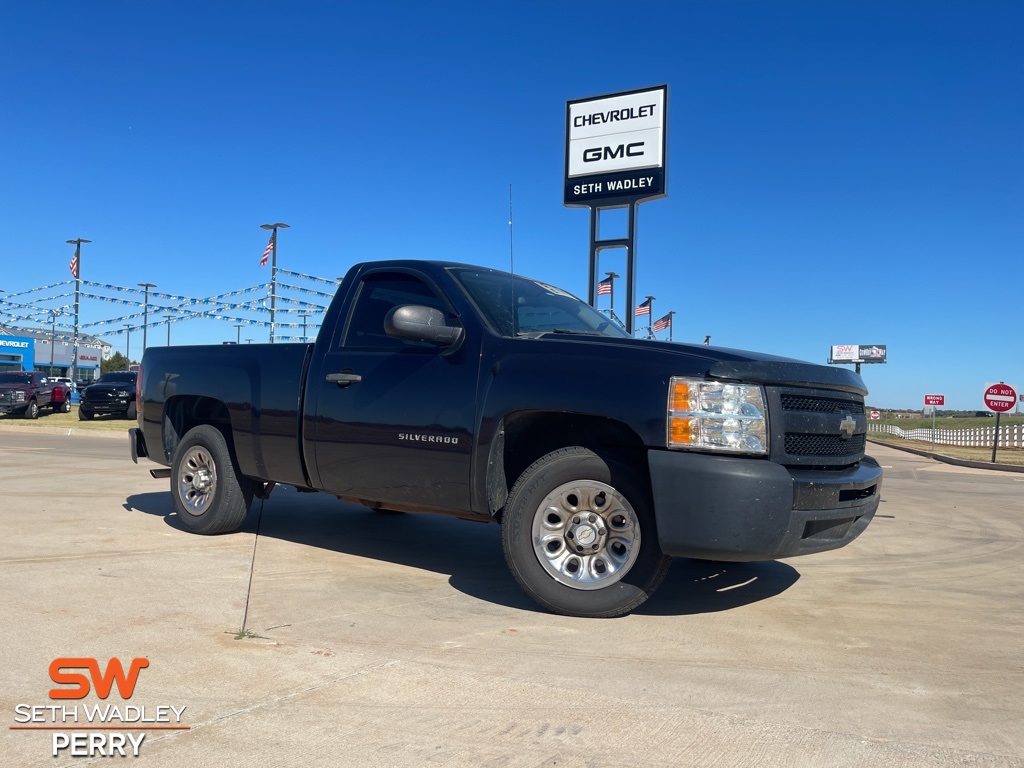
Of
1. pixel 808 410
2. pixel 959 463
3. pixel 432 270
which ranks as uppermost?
pixel 432 270

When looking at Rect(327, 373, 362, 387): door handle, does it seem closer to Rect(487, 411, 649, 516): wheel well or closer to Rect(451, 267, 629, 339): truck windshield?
Rect(451, 267, 629, 339): truck windshield

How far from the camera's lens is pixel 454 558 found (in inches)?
233

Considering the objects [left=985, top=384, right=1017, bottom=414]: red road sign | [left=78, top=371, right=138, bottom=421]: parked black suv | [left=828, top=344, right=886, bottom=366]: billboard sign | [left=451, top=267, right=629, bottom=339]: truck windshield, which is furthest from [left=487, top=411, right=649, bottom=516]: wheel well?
[left=828, top=344, right=886, bottom=366]: billboard sign

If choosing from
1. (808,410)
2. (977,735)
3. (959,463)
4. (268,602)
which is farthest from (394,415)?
(959,463)

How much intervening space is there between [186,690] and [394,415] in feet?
7.01

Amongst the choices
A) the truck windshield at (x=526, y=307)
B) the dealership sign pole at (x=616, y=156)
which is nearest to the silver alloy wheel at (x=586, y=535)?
the truck windshield at (x=526, y=307)

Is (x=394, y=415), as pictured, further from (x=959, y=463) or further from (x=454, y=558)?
(x=959, y=463)

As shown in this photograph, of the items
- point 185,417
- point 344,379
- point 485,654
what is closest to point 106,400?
point 185,417

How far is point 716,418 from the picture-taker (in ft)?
13.0

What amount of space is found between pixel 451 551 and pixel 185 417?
251 cm

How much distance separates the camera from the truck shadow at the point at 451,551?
489 cm

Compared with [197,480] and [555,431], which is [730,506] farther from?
[197,480]

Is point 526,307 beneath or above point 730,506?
above

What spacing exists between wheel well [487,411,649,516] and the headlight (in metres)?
0.30
